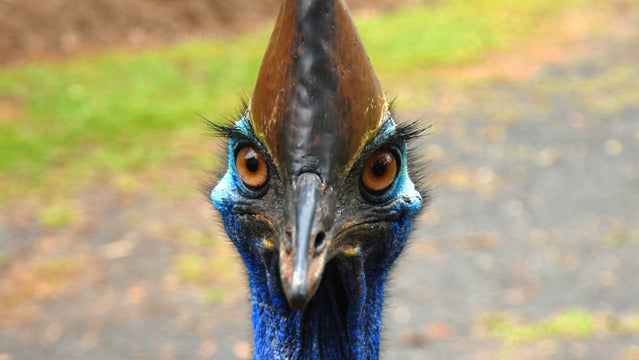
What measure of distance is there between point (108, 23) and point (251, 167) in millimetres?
8805

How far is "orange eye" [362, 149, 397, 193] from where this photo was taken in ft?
5.87

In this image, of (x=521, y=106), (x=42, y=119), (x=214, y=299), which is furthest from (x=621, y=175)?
(x=42, y=119)

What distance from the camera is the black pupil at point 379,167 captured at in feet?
5.90

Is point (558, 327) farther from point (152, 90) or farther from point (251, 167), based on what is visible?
point (152, 90)

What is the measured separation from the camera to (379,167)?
5.92 feet

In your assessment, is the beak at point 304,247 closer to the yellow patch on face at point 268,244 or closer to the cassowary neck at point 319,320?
the yellow patch on face at point 268,244

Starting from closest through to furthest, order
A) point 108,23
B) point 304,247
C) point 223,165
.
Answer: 1. point 304,247
2. point 223,165
3. point 108,23

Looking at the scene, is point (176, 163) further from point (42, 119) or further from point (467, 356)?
point (467, 356)

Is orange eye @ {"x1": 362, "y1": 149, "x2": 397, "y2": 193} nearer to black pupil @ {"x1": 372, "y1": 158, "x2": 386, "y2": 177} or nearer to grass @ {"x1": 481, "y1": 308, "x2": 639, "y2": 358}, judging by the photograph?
black pupil @ {"x1": 372, "y1": 158, "x2": 386, "y2": 177}

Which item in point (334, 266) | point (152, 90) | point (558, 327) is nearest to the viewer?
point (334, 266)

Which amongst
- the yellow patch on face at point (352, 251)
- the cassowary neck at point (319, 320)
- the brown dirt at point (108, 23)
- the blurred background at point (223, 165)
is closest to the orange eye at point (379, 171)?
the yellow patch on face at point (352, 251)

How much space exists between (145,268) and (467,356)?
2.03 metres

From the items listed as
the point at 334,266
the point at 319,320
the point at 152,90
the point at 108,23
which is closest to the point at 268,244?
the point at 334,266

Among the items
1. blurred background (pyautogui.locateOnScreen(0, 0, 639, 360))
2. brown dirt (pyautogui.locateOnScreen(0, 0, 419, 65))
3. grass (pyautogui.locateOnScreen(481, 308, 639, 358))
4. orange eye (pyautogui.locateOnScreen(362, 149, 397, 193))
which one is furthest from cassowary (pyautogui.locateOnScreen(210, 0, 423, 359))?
brown dirt (pyautogui.locateOnScreen(0, 0, 419, 65))
